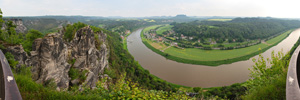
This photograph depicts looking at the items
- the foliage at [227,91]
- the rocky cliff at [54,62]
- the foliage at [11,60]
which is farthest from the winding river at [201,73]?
the foliage at [11,60]

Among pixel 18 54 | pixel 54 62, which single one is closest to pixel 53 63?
pixel 54 62

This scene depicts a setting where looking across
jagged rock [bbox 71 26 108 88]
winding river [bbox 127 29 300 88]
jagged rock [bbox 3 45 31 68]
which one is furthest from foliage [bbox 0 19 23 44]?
winding river [bbox 127 29 300 88]

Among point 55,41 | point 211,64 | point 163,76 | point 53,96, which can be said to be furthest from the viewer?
point 211,64

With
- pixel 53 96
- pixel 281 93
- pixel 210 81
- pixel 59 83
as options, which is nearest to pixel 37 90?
pixel 53 96

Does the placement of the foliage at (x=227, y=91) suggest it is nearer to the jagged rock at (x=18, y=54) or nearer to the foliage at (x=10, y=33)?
the jagged rock at (x=18, y=54)

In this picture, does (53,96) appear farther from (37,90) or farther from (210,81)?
(210,81)

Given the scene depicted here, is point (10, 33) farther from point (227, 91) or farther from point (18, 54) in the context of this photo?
point (227, 91)

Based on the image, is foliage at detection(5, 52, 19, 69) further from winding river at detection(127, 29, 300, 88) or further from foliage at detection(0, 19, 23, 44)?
winding river at detection(127, 29, 300, 88)

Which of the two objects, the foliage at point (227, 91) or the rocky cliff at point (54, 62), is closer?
the rocky cliff at point (54, 62)
